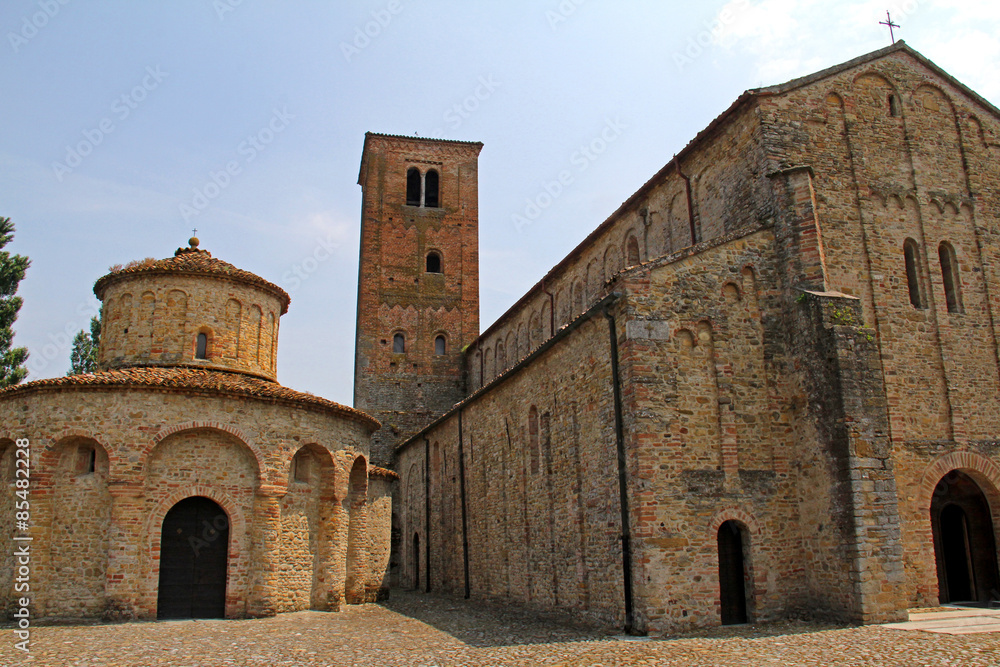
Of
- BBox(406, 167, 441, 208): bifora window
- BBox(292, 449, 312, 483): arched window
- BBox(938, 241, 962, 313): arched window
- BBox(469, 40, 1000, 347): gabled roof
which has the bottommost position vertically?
BBox(292, 449, 312, 483): arched window

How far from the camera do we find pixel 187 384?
16.8 meters

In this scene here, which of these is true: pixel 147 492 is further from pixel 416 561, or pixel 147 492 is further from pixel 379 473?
pixel 416 561

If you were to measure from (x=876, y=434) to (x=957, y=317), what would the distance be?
15.4ft

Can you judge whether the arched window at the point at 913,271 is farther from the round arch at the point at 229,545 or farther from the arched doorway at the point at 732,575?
the round arch at the point at 229,545

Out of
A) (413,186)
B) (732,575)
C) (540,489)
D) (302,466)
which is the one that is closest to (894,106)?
(732,575)

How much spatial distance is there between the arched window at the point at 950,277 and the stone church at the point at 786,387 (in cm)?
5

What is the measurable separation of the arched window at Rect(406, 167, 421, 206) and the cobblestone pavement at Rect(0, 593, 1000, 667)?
26.6 metres

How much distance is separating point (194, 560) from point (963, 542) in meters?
A: 16.7

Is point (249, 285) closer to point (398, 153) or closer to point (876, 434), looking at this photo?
point (876, 434)

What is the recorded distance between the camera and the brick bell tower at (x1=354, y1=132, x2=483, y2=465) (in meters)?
35.3

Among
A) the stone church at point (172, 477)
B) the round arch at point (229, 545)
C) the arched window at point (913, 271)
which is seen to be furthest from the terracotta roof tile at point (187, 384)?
the arched window at point (913, 271)

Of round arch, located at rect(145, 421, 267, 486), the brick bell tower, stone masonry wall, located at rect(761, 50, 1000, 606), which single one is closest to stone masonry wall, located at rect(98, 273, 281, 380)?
round arch, located at rect(145, 421, 267, 486)

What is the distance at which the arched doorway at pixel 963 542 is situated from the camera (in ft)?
48.3

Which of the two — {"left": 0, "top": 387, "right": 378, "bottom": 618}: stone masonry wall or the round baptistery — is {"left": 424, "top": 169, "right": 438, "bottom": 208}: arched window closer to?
the round baptistery
